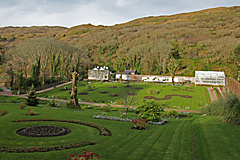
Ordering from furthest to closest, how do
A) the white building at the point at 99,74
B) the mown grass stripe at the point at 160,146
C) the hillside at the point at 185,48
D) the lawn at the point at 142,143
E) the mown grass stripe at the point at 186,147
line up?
the hillside at the point at 185,48
the white building at the point at 99,74
the mown grass stripe at the point at 160,146
the mown grass stripe at the point at 186,147
the lawn at the point at 142,143

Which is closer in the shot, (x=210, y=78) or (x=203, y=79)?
(x=210, y=78)

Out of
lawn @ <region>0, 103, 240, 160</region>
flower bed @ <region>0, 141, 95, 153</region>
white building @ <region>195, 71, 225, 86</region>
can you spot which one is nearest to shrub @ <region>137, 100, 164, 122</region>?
lawn @ <region>0, 103, 240, 160</region>

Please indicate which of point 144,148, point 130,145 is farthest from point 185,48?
point 144,148

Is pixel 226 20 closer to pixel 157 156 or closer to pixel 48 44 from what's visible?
pixel 48 44

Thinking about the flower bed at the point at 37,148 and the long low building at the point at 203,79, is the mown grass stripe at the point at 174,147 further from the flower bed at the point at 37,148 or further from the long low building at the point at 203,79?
the long low building at the point at 203,79

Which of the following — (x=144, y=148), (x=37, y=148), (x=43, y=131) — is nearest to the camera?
(x=37, y=148)

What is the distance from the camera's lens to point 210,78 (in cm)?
5559

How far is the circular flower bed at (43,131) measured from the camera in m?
10.9

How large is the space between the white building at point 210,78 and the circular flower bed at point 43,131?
2061 inches

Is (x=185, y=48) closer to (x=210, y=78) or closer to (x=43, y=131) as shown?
(x=210, y=78)

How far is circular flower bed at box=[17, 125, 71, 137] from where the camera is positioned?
10.9m

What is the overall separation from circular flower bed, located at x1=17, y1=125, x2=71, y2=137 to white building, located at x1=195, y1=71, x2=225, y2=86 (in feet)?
172

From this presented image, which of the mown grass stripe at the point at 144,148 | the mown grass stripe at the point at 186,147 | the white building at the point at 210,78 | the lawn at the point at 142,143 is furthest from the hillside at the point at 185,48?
the mown grass stripe at the point at 144,148

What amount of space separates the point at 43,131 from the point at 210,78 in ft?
179
